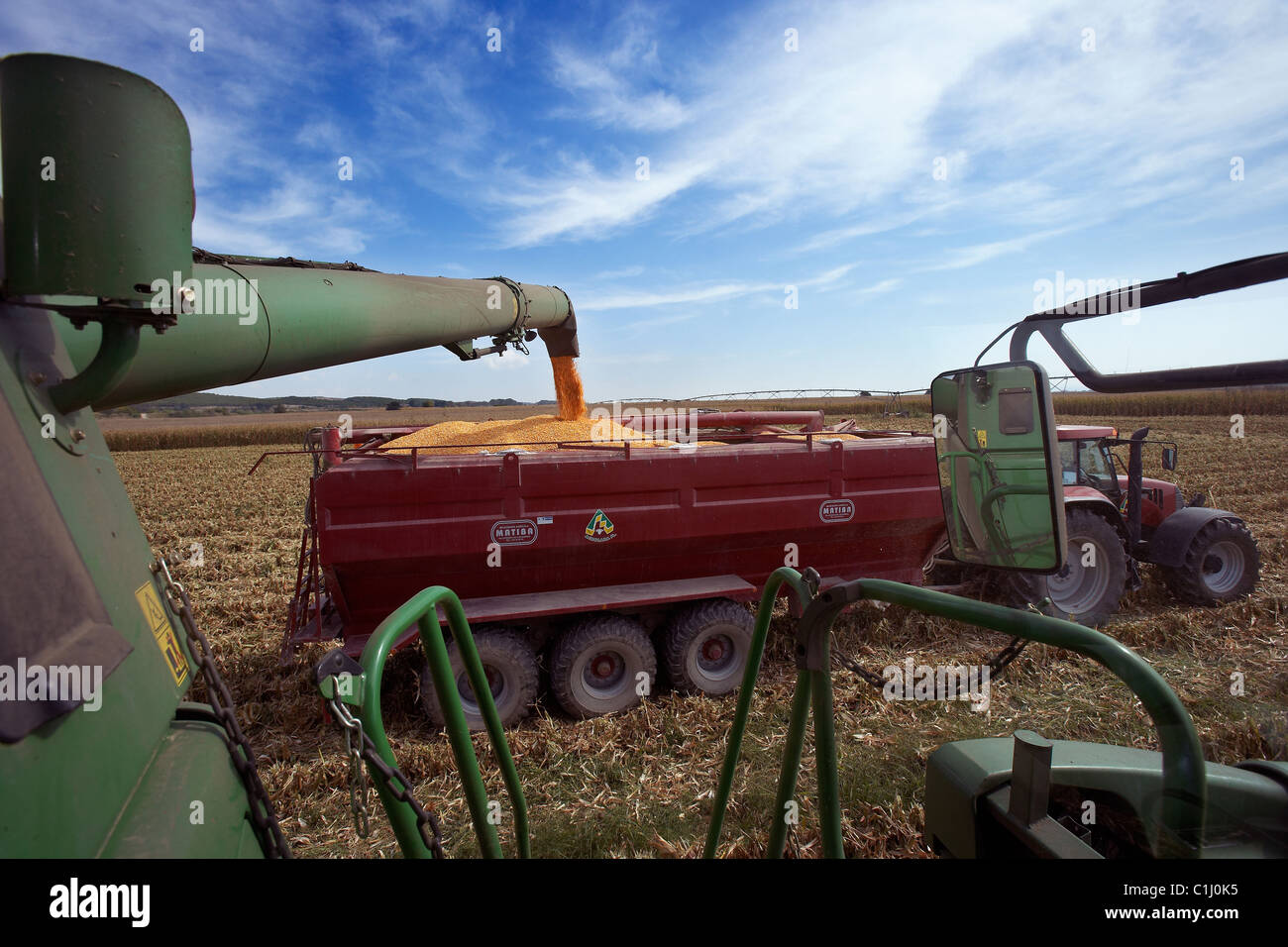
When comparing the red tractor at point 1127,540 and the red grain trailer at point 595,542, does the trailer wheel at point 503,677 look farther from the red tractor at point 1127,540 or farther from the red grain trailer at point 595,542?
the red tractor at point 1127,540

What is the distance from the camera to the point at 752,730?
160 inches

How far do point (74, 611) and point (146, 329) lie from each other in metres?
0.83

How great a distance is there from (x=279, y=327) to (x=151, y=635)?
109cm

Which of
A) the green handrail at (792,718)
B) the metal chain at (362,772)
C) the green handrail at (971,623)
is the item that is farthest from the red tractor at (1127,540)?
the metal chain at (362,772)

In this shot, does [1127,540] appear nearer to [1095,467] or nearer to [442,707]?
[1095,467]

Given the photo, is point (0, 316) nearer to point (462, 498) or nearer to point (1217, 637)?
point (462, 498)

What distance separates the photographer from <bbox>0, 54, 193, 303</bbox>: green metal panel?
3.63 ft

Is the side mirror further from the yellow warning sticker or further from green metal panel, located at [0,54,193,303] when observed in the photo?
the yellow warning sticker

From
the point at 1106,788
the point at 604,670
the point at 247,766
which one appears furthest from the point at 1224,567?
the point at 247,766

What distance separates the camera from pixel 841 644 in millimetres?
5371

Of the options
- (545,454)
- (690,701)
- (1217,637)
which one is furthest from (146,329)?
(1217,637)

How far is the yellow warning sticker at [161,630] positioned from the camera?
1.47 m

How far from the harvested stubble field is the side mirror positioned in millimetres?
933
